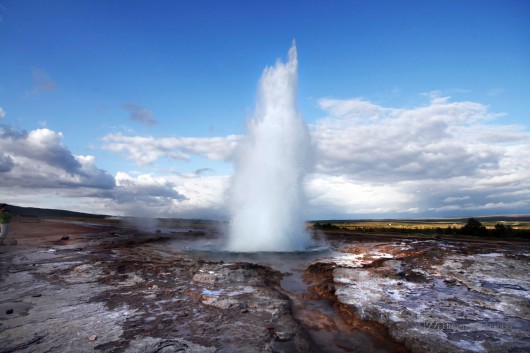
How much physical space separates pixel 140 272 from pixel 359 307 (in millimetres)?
7817

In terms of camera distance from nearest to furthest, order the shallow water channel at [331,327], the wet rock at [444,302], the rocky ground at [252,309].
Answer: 1. the rocky ground at [252,309]
2. the shallow water channel at [331,327]
3. the wet rock at [444,302]

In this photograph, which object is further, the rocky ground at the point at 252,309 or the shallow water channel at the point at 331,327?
the shallow water channel at the point at 331,327

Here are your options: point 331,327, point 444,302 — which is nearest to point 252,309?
point 331,327

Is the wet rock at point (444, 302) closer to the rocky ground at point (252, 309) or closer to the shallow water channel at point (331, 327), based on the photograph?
the rocky ground at point (252, 309)

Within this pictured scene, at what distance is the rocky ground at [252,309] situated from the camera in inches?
224

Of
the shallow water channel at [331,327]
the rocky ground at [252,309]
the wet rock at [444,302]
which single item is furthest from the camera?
the wet rock at [444,302]

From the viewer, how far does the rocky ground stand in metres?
5.68

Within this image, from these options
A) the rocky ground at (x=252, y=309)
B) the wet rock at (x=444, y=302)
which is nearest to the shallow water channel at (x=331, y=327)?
the rocky ground at (x=252, y=309)

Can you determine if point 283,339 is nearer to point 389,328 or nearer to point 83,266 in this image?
point 389,328

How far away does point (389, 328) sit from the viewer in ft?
21.8

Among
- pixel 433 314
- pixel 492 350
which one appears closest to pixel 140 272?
pixel 433 314

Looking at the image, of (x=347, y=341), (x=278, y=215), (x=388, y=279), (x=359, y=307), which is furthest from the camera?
(x=278, y=215)

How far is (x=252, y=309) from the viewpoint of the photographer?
7516mm

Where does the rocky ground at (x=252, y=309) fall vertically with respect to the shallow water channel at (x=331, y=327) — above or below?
above
